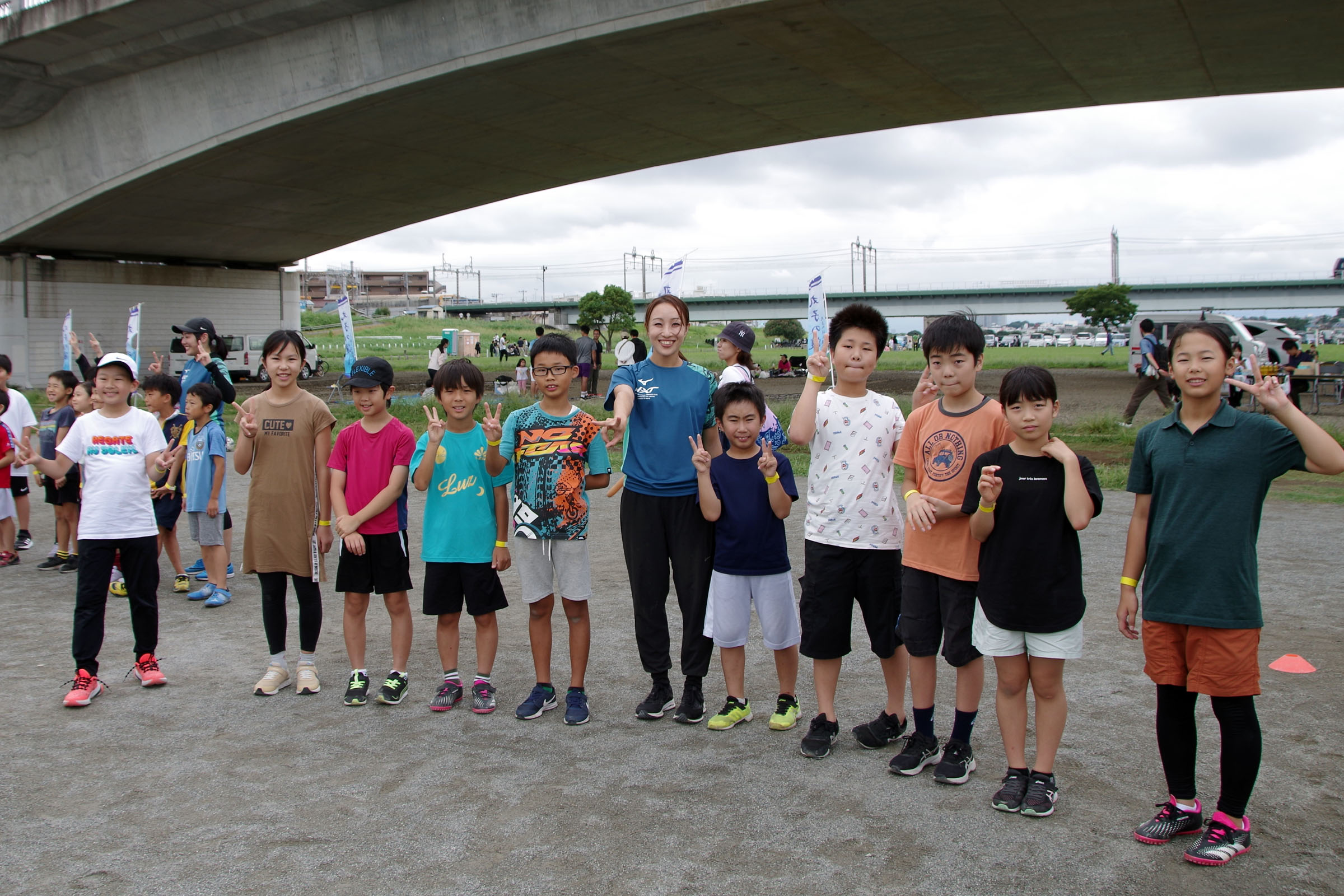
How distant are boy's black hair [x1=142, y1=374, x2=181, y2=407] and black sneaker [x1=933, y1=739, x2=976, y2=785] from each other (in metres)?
5.39

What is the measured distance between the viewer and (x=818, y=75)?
74.3 ft

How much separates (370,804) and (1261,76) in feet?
87.5

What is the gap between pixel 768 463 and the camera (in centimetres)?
415

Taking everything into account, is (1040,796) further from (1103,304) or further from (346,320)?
(1103,304)

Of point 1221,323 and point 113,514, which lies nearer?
point 113,514

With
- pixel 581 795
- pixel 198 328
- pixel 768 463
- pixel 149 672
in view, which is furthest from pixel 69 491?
pixel 768 463

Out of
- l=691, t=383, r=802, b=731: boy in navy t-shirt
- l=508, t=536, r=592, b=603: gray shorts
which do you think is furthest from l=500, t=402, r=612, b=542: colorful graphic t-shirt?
l=691, t=383, r=802, b=731: boy in navy t-shirt

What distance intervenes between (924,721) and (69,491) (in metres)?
6.99

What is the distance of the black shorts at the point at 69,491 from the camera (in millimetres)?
7457

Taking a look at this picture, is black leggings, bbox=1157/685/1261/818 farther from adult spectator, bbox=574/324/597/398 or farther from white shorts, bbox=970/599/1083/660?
adult spectator, bbox=574/324/597/398

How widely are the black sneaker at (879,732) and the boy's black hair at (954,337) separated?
1660mm

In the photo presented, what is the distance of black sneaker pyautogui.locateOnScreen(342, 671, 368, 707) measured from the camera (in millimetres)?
4742

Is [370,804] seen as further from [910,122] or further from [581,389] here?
[910,122]

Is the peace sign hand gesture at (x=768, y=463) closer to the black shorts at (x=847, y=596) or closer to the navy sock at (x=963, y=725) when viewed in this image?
the black shorts at (x=847, y=596)
